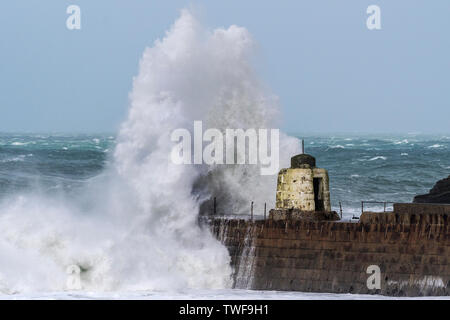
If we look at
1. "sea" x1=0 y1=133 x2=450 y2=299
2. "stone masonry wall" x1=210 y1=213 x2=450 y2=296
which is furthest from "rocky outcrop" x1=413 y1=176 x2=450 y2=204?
"stone masonry wall" x1=210 y1=213 x2=450 y2=296

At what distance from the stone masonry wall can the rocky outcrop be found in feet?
29.6

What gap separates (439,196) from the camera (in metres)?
32.8

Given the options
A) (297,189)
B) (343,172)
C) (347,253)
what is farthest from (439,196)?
(343,172)

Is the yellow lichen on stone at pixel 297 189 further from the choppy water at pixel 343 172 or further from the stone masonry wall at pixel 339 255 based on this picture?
the choppy water at pixel 343 172

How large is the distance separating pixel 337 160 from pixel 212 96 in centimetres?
3905

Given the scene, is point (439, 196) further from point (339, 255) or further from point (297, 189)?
point (339, 255)

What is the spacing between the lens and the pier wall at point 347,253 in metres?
22.6

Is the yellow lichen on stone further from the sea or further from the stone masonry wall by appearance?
the sea

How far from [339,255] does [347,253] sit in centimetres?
19

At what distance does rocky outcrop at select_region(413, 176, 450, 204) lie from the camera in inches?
1270

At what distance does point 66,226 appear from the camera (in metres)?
26.3

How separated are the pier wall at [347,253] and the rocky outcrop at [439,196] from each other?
834 centimetres

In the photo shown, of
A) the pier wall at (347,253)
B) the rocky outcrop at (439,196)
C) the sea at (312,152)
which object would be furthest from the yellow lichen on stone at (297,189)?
the rocky outcrop at (439,196)
